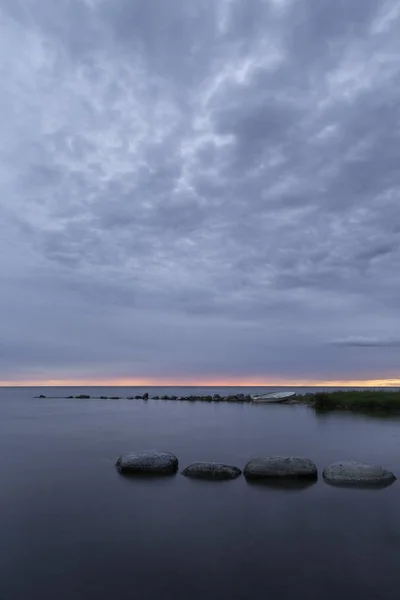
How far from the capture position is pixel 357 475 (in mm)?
15742

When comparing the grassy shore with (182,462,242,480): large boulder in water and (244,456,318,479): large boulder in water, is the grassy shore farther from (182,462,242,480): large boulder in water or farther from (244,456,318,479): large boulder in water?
(182,462,242,480): large boulder in water

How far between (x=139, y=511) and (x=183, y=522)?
1538 mm

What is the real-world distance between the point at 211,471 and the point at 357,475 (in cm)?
510

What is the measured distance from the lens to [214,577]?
8.63 m

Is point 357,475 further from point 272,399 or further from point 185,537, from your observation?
point 272,399

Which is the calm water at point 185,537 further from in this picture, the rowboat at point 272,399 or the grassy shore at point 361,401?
the rowboat at point 272,399

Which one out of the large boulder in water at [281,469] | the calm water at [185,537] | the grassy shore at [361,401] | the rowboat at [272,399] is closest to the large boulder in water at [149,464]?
the calm water at [185,537]

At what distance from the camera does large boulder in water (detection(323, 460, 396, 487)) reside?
1541cm

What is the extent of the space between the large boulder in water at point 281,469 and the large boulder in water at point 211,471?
540 mm

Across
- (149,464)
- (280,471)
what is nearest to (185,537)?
(280,471)

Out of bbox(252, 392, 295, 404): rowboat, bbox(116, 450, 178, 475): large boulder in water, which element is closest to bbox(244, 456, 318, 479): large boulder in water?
bbox(116, 450, 178, 475): large boulder in water

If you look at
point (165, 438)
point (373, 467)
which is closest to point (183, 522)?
point (373, 467)

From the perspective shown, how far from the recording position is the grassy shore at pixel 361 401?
51375mm

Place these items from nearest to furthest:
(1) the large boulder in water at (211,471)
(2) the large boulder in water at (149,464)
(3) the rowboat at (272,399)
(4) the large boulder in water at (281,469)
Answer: (4) the large boulder in water at (281,469)
(1) the large boulder in water at (211,471)
(2) the large boulder in water at (149,464)
(3) the rowboat at (272,399)
